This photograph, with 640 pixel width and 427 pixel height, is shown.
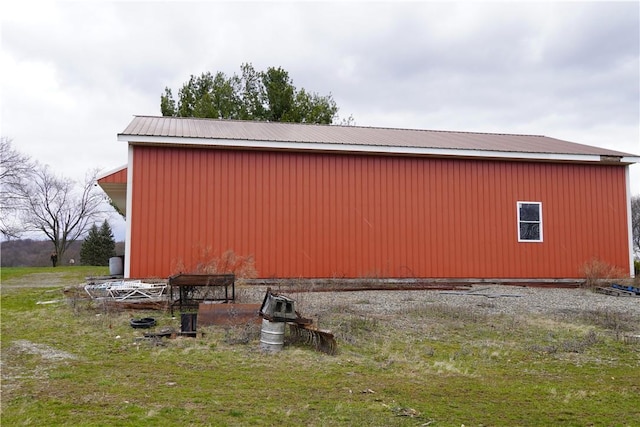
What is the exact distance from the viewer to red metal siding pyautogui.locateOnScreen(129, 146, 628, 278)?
11484 mm

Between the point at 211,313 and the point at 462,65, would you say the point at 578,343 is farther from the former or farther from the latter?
the point at 462,65

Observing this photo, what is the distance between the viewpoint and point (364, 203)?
12484mm

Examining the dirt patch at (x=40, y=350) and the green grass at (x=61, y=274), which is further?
the green grass at (x=61, y=274)

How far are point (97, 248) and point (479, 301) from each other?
2932 cm

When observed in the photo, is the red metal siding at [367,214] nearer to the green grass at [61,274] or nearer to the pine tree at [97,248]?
the green grass at [61,274]

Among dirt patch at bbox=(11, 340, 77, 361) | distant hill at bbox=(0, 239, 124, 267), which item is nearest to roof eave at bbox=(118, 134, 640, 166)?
dirt patch at bbox=(11, 340, 77, 361)

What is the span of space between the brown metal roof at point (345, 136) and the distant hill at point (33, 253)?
25343 millimetres

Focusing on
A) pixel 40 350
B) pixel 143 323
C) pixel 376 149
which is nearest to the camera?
pixel 40 350

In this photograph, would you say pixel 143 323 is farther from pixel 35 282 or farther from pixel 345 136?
pixel 35 282

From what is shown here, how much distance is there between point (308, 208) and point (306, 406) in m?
8.03

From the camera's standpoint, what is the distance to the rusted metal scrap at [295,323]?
6.37 metres

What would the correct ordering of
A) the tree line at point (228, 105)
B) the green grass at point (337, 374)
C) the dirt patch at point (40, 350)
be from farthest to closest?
the tree line at point (228, 105)
the dirt patch at point (40, 350)
the green grass at point (337, 374)

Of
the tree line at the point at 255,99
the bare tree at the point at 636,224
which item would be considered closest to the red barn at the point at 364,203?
the tree line at the point at 255,99

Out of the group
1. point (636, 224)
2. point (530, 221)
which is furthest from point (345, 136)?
point (636, 224)
